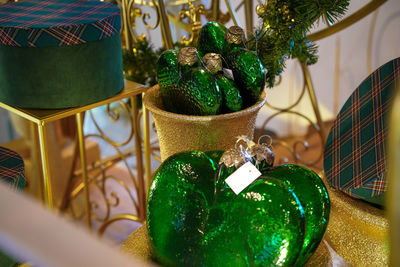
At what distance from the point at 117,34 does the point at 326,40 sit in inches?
55.5

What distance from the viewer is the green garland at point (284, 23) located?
2.83ft

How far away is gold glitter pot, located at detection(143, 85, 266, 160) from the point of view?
78 cm

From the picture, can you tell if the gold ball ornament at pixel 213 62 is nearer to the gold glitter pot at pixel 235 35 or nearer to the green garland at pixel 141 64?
the gold glitter pot at pixel 235 35

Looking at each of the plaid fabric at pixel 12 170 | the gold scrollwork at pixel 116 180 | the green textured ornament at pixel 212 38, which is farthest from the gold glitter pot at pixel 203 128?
the gold scrollwork at pixel 116 180

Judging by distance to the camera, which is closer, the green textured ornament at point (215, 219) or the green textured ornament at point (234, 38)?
the green textured ornament at point (215, 219)

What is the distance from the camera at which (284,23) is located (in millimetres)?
878

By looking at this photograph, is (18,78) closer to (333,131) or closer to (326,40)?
(333,131)

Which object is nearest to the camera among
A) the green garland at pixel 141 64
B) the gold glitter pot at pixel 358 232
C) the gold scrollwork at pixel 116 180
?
the gold glitter pot at pixel 358 232

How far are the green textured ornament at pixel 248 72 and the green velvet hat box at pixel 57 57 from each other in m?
0.24

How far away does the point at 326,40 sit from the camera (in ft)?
6.87

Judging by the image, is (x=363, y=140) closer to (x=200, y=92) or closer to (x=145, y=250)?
(x=200, y=92)

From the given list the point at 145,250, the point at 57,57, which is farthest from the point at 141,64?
the point at 145,250

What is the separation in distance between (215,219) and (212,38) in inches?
15.4

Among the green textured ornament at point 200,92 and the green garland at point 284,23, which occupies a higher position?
the green garland at point 284,23
